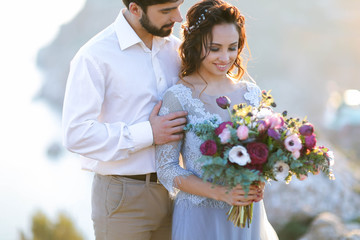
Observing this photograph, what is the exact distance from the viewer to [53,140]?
27.2 feet

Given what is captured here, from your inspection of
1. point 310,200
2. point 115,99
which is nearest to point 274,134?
point 115,99

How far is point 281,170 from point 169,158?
626 millimetres

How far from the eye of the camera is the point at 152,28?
8.27ft

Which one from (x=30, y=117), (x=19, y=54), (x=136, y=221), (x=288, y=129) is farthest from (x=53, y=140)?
(x=288, y=129)

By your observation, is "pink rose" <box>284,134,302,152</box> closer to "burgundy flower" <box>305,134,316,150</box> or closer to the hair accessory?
"burgundy flower" <box>305,134,316,150</box>

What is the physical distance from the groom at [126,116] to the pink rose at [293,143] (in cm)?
61

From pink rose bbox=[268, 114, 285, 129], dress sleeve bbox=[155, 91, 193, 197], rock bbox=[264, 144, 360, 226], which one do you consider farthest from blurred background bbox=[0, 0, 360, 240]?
pink rose bbox=[268, 114, 285, 129]

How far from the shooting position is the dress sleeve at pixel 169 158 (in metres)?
2.38

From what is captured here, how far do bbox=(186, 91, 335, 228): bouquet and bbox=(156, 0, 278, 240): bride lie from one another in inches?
12.6

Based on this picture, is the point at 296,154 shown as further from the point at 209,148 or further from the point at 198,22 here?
the point at 198,22

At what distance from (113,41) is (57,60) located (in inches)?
431

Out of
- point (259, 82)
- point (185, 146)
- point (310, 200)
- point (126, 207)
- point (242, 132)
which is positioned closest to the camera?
point (242, 132)

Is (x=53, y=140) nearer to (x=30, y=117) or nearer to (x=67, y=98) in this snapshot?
(x=30, y=117)

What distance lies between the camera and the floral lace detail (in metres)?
2.58
